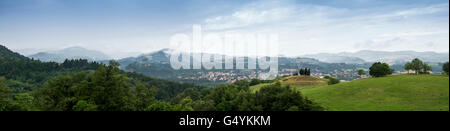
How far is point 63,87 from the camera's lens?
27.4 metres

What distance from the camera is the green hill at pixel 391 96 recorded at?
28.5 metres

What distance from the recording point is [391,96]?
34.4 m

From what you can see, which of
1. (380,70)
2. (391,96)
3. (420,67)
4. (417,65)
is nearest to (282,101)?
(391,96)

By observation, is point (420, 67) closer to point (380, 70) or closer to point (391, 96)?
point (380, 70)

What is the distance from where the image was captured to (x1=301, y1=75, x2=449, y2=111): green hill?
28500 mm

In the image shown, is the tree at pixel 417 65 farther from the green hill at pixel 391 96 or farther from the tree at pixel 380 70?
the green hill at pixel 391 96

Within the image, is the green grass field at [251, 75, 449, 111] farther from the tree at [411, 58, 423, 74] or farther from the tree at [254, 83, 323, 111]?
the tree at [411, 58, 423, 74]

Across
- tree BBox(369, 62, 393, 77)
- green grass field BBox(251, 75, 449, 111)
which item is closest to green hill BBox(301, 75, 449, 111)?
green grass field BBox(251, 75, 449, 111)

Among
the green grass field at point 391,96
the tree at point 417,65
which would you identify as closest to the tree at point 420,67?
the tree at point 417,65

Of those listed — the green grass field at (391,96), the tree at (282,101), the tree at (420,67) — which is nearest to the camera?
the tree at (282,101)
